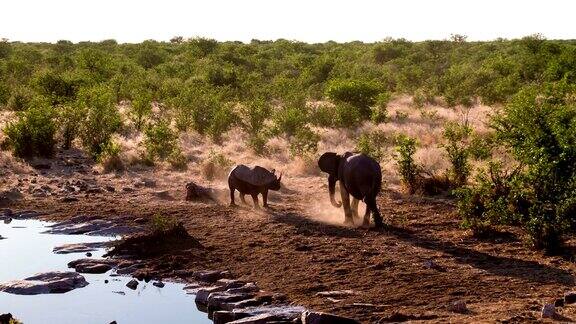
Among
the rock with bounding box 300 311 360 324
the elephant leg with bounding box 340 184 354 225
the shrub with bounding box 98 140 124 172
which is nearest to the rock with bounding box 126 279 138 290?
the rock with bounding box 300 311 360 324

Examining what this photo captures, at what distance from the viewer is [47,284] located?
993 cm

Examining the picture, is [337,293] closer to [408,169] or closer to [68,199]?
[408,169]

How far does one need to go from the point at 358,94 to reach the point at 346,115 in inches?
98.6

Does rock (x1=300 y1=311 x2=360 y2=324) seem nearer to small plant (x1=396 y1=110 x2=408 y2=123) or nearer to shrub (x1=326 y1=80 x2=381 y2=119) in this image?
small plant (x1=396 y1=110 x2=408 y2=123)

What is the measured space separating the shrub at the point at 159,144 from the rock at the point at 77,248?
7217mm

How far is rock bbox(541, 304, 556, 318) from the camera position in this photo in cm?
775

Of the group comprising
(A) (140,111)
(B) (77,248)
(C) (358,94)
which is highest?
(C) (358,94)

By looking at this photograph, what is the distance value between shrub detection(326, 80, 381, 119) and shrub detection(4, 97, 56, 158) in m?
10.1

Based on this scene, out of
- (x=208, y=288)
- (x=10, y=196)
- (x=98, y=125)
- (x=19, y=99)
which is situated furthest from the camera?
(x=19, y=99)

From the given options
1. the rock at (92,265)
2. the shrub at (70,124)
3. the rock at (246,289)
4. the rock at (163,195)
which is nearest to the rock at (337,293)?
the rock at (246,289)

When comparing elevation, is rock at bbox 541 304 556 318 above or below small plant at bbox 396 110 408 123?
below

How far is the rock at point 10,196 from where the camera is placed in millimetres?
15803

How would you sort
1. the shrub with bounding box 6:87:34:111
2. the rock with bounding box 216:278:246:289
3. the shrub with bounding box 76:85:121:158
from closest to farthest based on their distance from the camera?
1. the rock with bounding box 216:278:246:289
2. the shrub with bounding box 76:85:121:158
3. the shrub with bounding box 6:87:34:111

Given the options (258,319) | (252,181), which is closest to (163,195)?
(252,181)
